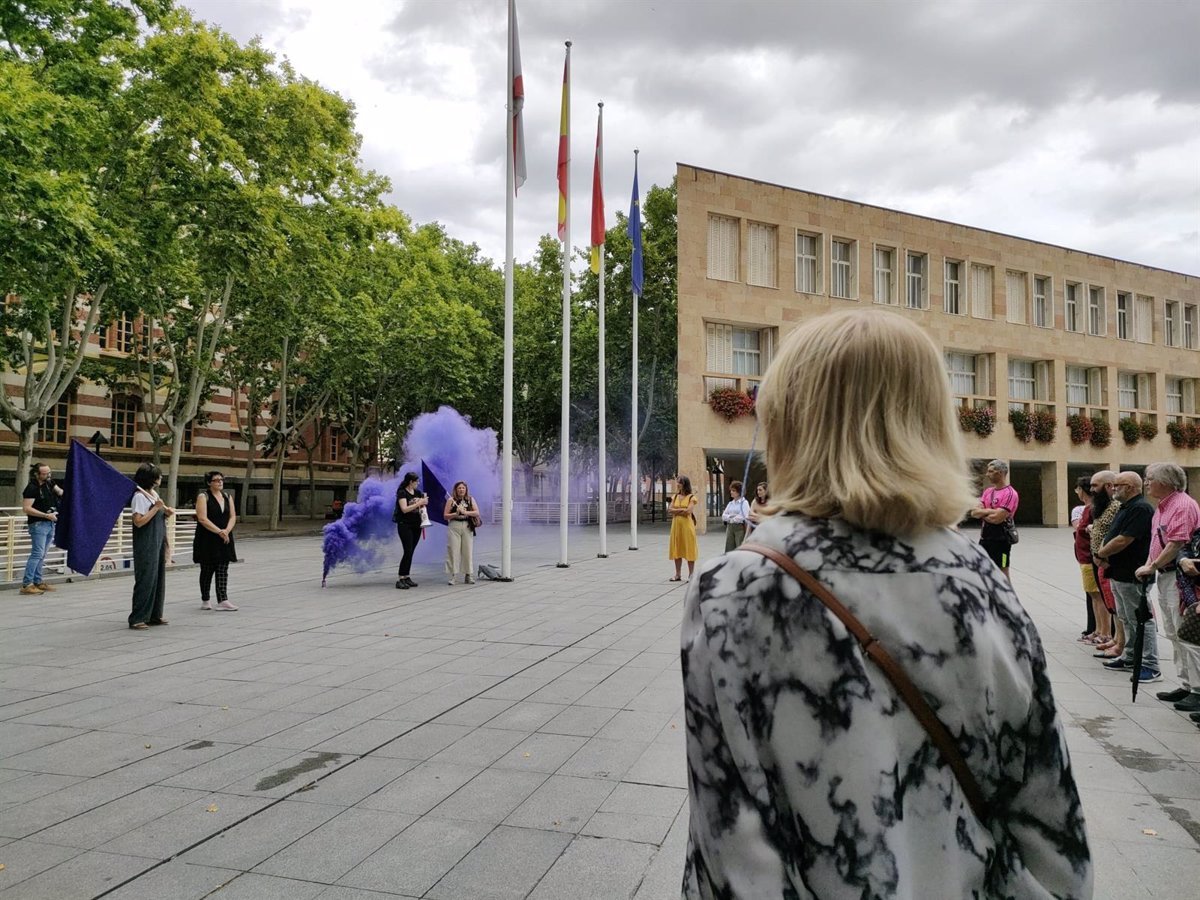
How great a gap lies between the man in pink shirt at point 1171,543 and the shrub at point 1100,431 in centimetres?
3479

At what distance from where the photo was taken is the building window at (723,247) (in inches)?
1236

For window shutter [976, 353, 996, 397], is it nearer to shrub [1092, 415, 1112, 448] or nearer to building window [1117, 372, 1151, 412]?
shrub [1092, 415, 1112, 448]

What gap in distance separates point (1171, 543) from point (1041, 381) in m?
34.5

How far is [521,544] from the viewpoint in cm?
2606

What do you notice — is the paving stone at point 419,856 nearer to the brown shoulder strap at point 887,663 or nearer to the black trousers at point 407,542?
the brown shoulder strap at point 887,663

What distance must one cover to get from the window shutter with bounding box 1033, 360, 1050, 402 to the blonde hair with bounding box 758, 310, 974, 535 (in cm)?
4023

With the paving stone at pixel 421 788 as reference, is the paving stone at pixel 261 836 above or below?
below

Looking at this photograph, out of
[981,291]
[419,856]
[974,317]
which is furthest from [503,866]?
[981,291]

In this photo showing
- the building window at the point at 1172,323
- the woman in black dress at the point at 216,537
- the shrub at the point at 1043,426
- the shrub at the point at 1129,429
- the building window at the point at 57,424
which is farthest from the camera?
the building window at the point at 1172,323

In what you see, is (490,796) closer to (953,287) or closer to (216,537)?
(216,537)

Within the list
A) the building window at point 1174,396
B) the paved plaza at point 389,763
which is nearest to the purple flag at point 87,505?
the paved plaza at point 389,763

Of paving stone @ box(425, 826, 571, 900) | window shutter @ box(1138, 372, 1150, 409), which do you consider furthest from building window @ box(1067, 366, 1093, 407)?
paving stone @ box(425, 826, 571, 900)

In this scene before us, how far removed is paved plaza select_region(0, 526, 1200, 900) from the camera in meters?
3.58

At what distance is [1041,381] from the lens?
1468 inches
